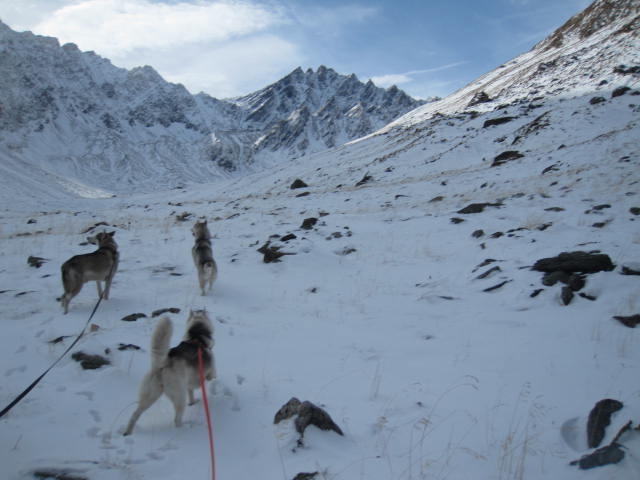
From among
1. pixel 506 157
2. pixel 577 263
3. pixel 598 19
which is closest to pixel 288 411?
pixel 577 263

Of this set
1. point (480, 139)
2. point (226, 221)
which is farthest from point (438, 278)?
point (480, 139)

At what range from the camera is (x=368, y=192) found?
2559cm

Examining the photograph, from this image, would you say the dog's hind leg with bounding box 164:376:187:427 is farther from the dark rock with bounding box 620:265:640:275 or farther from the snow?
the dark rock with bounding box 620:265:640:275

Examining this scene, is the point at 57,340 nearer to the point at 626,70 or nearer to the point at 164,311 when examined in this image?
the point at 164,311

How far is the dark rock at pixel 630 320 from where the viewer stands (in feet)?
17.2

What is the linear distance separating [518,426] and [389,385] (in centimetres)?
158

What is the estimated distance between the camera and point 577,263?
24.1 feet

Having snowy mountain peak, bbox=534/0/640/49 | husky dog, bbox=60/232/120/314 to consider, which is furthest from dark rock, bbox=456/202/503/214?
snowy mountain peak, bbox=534/0/640/49

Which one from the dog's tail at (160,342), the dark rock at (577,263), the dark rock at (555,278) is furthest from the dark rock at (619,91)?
the dog's tail at (160,342)

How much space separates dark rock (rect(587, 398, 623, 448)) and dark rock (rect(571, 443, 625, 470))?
0.96 feet

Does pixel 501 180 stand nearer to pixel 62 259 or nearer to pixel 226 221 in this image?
pixel 226 221

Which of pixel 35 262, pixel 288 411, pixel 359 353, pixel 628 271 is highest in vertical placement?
pixel 35 262

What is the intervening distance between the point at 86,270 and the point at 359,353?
5600 mm

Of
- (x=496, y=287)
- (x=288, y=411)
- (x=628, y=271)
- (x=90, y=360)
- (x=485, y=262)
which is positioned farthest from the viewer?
(x=485, y=262)
